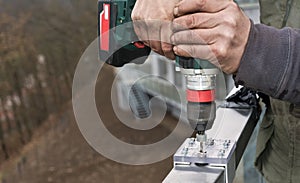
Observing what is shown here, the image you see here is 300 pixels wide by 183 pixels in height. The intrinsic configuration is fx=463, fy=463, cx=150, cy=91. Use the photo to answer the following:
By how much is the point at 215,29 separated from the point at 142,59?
0.32 metres

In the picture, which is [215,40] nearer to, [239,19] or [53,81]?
[239,19]

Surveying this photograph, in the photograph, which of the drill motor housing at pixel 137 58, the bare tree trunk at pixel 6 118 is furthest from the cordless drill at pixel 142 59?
the bare tree trunk at pixel 6 118

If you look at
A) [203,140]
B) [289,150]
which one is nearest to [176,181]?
[203,140]

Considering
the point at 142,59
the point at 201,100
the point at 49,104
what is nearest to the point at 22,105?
the point at 49,104

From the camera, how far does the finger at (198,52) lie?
0.64 metres

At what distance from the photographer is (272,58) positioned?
2.08ft

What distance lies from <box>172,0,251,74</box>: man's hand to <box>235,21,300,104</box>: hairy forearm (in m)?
0.01

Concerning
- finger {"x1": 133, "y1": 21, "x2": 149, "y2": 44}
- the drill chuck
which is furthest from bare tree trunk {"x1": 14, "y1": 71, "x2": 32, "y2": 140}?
the drill chuck

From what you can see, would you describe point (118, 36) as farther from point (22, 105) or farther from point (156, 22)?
point (22, 105)

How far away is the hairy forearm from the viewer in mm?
635

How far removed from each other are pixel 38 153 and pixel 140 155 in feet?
3.32

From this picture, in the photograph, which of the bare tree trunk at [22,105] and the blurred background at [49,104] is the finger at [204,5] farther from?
the bare tree trunk at [22,105]

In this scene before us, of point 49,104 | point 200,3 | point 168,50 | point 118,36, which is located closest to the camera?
point 200,3

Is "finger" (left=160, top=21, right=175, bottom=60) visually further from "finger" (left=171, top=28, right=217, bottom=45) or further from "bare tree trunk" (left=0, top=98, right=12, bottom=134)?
"bare tree trunk" (left=0, top=98, right=12, bottom=134)
